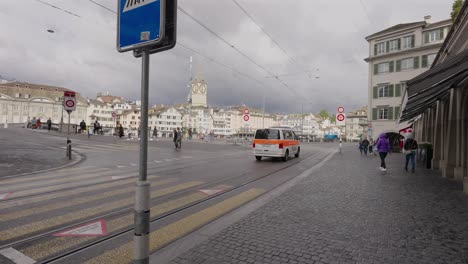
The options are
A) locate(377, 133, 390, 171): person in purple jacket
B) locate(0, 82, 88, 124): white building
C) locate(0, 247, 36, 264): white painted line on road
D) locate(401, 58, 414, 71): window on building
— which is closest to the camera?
locate(0, 247, 36, 264): white painted line on road

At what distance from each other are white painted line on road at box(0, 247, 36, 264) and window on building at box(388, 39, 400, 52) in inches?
2092

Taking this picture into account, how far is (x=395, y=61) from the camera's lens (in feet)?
151

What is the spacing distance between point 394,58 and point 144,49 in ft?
171

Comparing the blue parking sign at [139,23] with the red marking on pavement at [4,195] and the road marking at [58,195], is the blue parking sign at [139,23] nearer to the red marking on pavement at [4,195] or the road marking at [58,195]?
the road marking at [58,195]

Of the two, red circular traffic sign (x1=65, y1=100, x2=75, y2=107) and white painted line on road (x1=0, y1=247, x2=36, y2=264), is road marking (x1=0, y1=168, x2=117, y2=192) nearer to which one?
white painted line on road (x1=0, y1=247, x2=36, y2=264)

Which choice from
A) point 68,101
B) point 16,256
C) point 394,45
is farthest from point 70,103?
point 394,45

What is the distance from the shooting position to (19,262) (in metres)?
3.50

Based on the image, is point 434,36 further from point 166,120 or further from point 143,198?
point 166,120

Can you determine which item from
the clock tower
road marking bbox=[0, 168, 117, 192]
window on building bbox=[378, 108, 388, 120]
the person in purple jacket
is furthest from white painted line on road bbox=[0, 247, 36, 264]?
the clock tower

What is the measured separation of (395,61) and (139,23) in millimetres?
51925

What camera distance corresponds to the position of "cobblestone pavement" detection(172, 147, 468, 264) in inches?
152

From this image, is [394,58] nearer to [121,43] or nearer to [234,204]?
[234,204]

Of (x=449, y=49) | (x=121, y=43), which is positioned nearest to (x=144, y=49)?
(x=121, y=43)

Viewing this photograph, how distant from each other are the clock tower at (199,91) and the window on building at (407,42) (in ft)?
295
